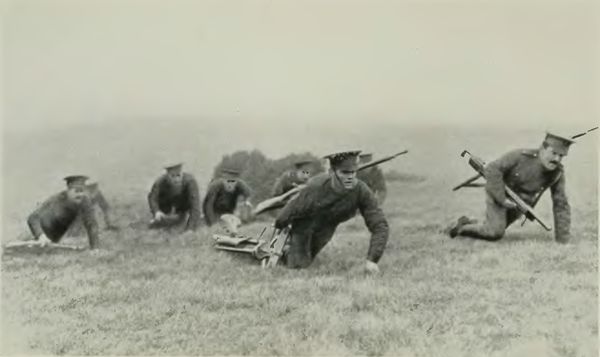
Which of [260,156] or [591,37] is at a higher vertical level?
[591,37]

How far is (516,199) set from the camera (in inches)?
252

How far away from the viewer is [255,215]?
6688 mm

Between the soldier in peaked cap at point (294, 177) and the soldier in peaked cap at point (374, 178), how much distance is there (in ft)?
1.37

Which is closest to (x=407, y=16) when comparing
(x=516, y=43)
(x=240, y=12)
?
(x=516, y=43)

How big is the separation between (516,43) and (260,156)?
7.22 ft

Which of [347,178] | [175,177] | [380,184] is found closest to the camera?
[347,178]

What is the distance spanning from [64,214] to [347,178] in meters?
2.30

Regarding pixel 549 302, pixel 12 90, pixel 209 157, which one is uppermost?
pixel 12 90

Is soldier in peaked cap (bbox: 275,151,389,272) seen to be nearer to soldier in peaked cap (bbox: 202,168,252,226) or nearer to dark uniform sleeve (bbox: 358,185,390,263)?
dark uniform sleeve (bbox: 358,185,390,263)

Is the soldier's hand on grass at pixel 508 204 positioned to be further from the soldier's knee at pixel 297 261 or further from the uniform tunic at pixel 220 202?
the uniform tunic at pixel 220 202

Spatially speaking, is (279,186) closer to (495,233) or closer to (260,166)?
(260,166)

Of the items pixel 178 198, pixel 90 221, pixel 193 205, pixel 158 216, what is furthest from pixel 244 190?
pixel 90 221

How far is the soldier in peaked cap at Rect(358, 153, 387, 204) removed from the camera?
635cm

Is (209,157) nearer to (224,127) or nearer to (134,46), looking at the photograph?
(224,127)
